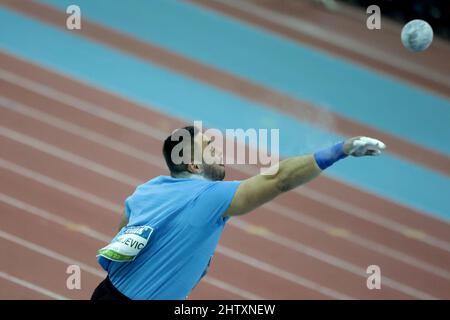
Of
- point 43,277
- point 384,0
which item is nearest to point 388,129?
point 384,0

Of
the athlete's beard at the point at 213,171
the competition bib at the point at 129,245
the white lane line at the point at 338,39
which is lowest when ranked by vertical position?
the competition bib at the point at 129,245

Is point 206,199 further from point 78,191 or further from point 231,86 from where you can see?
point 231,86

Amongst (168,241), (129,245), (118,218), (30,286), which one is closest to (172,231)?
(168,241)

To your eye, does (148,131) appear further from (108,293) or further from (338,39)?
(108,293)

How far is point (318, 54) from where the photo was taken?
1050 centimetres

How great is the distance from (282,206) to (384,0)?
4.60 metres

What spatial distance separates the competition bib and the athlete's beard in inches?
18.5

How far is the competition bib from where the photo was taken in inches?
155

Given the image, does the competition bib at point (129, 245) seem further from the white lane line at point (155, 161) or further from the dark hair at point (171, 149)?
the white lane line at point (155, 161)

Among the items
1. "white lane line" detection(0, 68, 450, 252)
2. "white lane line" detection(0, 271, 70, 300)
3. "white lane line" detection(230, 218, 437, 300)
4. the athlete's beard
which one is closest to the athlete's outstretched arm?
the athlete's beard

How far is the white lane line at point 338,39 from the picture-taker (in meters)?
10.4

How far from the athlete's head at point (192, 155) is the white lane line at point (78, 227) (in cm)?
241

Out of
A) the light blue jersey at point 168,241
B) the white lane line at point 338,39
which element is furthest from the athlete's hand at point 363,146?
the white lane line at point 338,39

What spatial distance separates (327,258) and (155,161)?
204 cm
